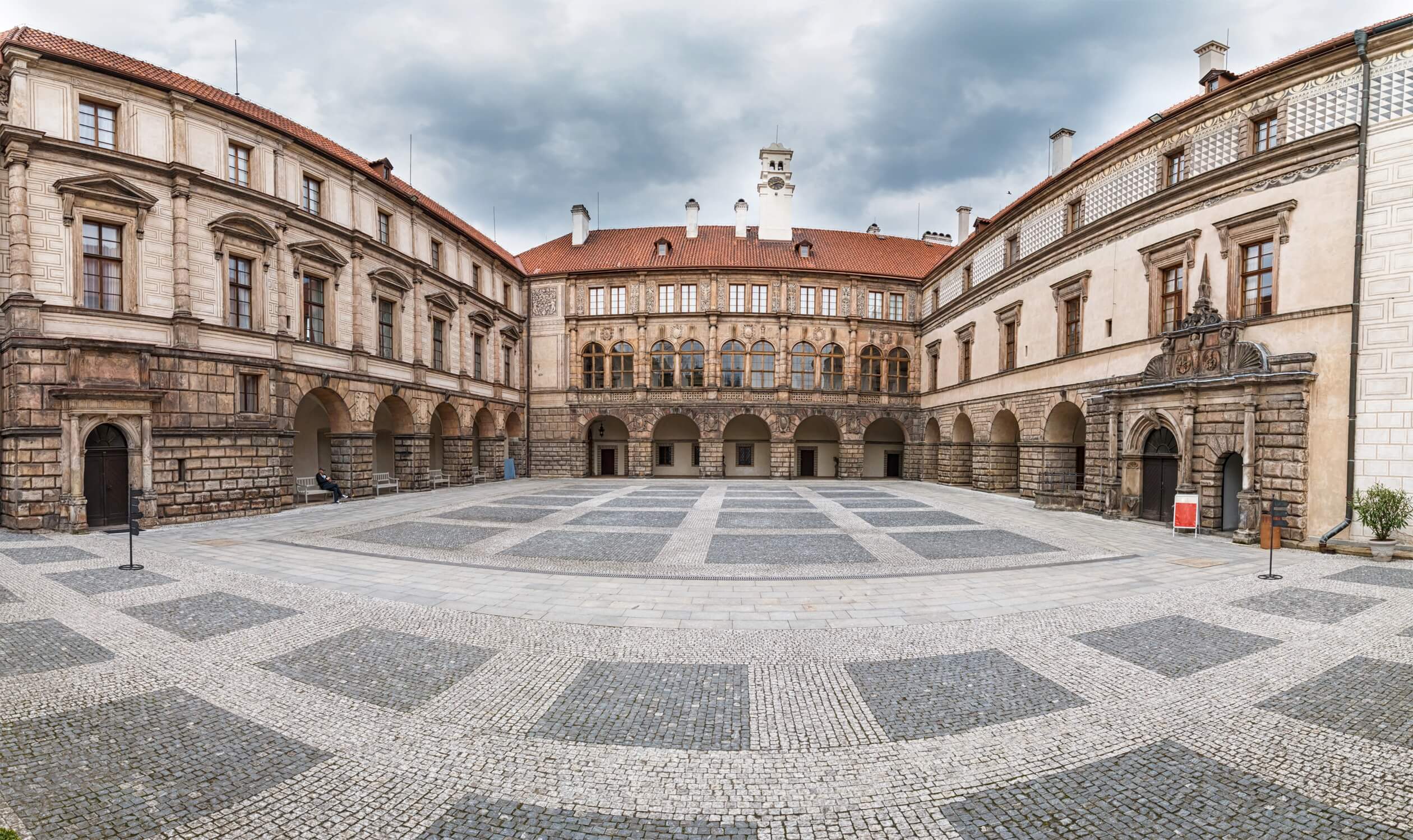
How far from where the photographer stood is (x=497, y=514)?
58.1 feet

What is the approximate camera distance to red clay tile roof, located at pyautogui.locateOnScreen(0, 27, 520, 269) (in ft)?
49.0

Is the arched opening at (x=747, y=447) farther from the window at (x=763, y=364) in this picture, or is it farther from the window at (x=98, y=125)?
the window at (x=98, y=125)

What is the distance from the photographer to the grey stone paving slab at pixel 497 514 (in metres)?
16.6

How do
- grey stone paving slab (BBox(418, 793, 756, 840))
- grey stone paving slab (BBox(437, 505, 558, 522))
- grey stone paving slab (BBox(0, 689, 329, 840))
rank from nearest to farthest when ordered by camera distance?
1. grey stone paving slab (BBox(418, 793, 756, 840))
2. grey stone paving slab (BBox(0, 689, 329, 840))
3. grey stone paving slab (BBox(437, 505, 558, 522))

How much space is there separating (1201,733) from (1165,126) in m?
19.6

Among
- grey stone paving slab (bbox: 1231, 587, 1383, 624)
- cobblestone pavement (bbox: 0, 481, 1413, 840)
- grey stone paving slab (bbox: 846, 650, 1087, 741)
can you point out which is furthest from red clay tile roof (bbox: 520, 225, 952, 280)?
grey stone paving slab (bbox: 846, 650, 1087, 741)

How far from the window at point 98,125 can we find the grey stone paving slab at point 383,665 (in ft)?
60.1

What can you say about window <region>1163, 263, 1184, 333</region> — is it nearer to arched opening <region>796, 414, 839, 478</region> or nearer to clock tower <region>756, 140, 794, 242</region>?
arched opening <region>796, 414, 839, 478</region>

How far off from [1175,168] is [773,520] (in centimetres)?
1649

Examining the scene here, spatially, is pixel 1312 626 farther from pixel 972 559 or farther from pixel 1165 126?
pixel 1165 126

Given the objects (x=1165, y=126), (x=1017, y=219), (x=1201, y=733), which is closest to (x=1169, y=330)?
(x=1165, y=126)

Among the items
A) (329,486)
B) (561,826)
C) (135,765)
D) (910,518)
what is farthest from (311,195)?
(561,826)

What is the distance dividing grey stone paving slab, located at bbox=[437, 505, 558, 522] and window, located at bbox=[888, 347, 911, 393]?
2446 cm

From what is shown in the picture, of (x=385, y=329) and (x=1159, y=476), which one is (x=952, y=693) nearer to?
(x=1159, y=476)
